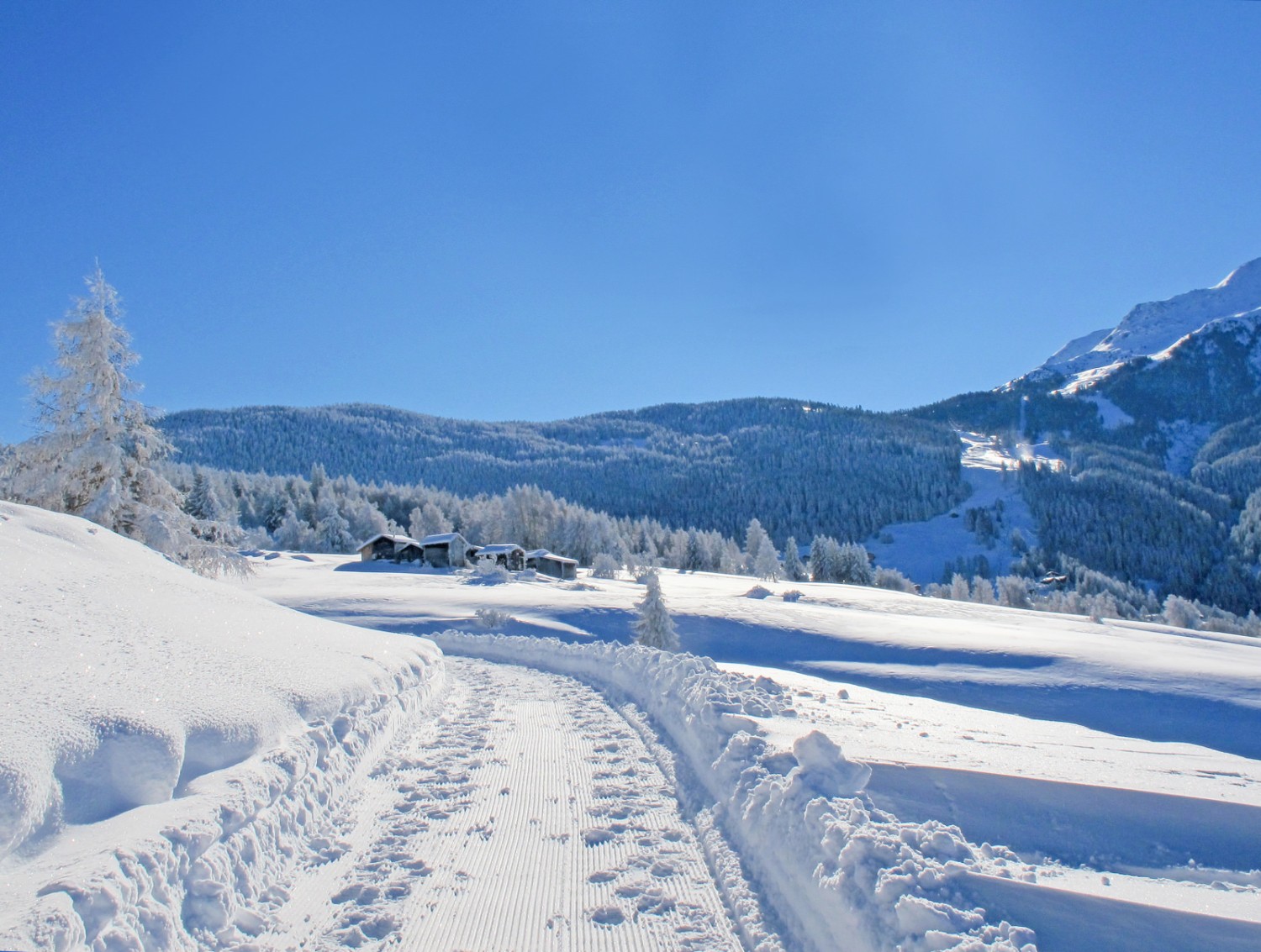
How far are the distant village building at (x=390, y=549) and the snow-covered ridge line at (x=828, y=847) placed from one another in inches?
2337

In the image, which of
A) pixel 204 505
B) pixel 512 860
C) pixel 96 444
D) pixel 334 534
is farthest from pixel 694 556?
pixel 512 860

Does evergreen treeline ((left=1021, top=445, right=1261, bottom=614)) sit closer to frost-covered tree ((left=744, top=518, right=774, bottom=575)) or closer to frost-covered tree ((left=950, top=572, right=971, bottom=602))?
frost-covered tree ((left=950, top=572, right=971, bottom=602))

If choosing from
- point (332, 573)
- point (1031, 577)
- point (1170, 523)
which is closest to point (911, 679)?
point (332, 573)

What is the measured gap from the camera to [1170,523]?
150 metres

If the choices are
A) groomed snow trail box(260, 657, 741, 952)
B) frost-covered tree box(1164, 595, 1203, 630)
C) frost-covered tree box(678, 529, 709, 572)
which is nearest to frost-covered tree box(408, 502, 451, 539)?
frost-covered tree box(678, 529, 709, 572)

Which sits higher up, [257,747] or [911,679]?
[257,747]

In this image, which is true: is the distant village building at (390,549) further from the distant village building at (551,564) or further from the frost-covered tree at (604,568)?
the frost-covered tree at (604,568)

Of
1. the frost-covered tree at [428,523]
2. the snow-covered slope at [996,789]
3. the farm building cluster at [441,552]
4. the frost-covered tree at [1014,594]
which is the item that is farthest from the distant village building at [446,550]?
the frost-covered tree at [1014,594]

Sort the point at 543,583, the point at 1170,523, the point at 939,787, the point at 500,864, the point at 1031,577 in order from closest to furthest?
1. the point at 500,864
2. the point at 939,787
3. the point at 543,583
4. the point at 1031,577
5. the point at 1170,523

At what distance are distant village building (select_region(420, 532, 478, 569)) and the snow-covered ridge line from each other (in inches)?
2300

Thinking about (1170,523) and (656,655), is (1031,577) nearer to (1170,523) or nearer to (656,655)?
(1170,523)

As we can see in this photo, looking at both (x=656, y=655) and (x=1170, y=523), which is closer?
(x=656, y=655)

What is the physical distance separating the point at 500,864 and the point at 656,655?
909 centimetres

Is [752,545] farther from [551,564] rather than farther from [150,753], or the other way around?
[150,753]
